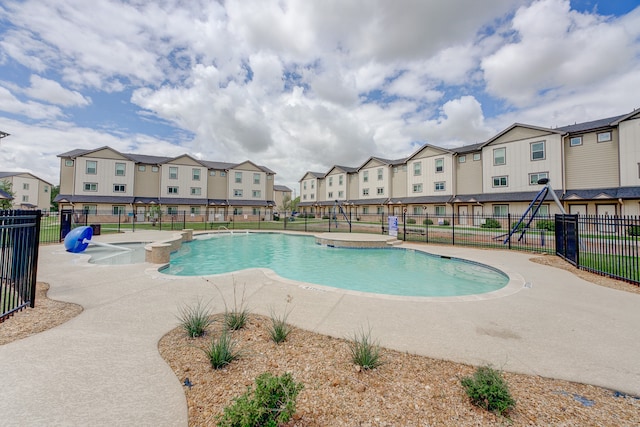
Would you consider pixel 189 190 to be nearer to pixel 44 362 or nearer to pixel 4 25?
pixel 4 25

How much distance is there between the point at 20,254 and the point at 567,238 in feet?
52.8

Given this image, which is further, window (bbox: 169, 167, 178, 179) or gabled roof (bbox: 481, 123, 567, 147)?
window (bbox: 169, 167, 178, 179)

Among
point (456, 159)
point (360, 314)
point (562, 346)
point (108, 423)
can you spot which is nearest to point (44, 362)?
point (108, 423)

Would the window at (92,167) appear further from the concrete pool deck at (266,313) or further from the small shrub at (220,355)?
the small shrub at (220,355)

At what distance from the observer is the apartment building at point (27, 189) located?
170 feet

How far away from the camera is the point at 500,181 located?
28172 mm

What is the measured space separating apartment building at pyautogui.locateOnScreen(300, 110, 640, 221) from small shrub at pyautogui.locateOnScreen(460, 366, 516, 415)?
16742 mm

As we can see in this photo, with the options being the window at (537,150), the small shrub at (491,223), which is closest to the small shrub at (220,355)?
the small shrub at (491,223)

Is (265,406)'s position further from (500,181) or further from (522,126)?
(522,126)

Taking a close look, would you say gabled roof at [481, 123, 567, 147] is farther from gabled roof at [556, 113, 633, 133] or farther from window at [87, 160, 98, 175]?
window at [87, 160, 98, 175]

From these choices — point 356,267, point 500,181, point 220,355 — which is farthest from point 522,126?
point 220,355

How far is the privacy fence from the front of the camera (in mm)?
9141

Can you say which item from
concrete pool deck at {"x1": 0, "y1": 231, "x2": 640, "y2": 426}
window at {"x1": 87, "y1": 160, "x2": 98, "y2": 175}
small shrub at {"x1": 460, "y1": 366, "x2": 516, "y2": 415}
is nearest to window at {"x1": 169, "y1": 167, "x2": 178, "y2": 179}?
window at {"x1": 87, "y1": 160, "x2": 98, "y2": 175}

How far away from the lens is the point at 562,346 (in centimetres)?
384
